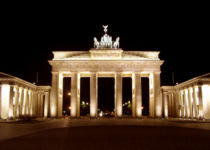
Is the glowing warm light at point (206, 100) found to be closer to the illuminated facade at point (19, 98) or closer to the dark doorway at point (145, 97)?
the illuminated facade at point (19, 98)

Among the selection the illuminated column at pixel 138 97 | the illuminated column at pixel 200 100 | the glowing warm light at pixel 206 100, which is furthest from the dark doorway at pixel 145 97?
the glowing warm light at pixel 206 100

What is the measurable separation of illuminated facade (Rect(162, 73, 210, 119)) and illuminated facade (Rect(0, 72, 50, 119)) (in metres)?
36.1

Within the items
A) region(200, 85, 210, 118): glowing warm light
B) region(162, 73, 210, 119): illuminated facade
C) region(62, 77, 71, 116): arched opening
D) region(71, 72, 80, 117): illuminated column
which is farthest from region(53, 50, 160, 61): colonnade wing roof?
region(62, 77, 71, 116): arched opening

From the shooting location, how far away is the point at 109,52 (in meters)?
63.9

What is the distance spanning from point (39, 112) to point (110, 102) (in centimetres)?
5098

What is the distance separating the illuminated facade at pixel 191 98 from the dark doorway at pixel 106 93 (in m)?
37.7

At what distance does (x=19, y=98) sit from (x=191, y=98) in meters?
40.4

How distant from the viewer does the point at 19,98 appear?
61.5 meters

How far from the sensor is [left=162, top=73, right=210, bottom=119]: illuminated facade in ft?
178

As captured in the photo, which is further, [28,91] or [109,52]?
[28,91]

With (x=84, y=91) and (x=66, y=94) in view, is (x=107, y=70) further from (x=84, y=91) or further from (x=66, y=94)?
(x=84, y=91)

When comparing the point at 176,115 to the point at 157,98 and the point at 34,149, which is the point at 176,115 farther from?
the point at 34,149

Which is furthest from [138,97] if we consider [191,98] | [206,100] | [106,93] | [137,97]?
[106,93]

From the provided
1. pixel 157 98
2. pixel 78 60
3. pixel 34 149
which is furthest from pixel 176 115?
pixel 34 149
